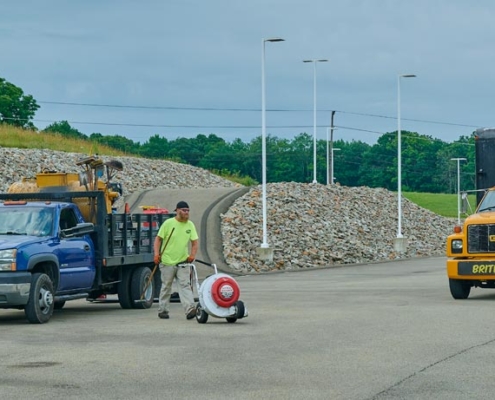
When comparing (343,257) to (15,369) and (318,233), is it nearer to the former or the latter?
(318,233)

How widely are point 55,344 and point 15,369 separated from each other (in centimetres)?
263

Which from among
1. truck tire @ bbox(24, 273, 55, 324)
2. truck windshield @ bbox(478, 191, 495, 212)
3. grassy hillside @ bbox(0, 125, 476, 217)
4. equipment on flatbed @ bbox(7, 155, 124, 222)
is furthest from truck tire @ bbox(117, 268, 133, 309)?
grassy hillside @ bbox(0, 125, 476, 217)

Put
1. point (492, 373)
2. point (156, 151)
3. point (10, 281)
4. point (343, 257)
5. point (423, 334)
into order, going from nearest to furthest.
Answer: point (492, 373)
point (423, 334)
point (10, 281)
point (343, 257)
point (156, 151)

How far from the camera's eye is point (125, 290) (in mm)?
22297

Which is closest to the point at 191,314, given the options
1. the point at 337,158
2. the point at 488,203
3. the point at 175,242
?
the point at 175,242

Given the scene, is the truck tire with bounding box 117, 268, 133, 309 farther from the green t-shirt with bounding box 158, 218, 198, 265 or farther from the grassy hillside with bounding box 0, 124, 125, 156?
the grassy hillside with bounding box 0, 124, 125, 156

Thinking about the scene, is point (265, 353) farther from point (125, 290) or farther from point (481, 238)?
point (481, 238)

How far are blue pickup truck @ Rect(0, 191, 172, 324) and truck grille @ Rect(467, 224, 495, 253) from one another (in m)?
6.12

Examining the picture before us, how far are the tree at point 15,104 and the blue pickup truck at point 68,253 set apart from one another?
339 ft

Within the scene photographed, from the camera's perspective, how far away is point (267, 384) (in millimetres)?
11344

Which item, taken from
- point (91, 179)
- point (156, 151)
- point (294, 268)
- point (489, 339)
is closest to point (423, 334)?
point (489, 339)

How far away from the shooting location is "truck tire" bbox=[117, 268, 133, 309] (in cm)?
2228

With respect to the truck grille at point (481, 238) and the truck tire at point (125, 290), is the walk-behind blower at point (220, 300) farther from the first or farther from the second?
the truck grille at point (481, 238)

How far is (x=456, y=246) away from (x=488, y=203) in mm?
1354
